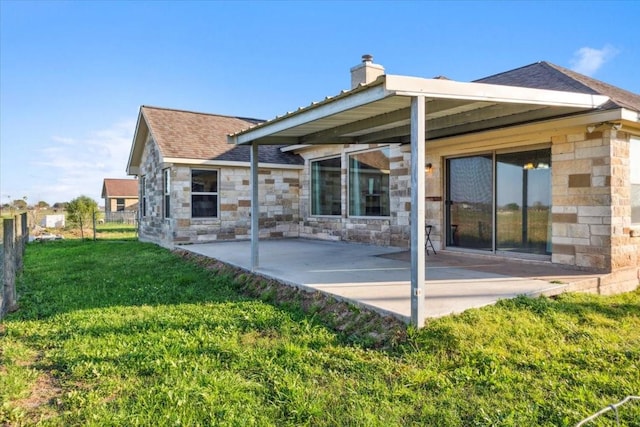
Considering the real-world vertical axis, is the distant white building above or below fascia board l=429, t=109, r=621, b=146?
below

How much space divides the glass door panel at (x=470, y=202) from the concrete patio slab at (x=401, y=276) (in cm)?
37

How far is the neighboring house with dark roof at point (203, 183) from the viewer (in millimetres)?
11320

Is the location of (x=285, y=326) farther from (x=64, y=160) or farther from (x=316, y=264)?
(x=64, y=160)

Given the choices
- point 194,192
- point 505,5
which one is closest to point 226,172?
point 194,192

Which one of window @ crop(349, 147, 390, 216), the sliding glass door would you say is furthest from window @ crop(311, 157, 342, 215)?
the sliding glass door

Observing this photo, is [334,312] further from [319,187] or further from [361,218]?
[319,187]

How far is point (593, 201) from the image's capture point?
5879mm

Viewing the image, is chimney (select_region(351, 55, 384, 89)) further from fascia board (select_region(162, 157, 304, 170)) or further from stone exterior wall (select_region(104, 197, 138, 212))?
stone exterior wall (select_region(104, 197, 138, 212))

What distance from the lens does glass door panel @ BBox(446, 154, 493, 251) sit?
7.57m

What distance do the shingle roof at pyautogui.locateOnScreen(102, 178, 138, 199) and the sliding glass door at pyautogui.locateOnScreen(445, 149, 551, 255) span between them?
4139cm

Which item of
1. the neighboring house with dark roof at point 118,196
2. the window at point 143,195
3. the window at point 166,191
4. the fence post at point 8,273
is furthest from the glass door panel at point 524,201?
the neighboring house with dark roof at point 118,196

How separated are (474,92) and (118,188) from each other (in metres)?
45.6

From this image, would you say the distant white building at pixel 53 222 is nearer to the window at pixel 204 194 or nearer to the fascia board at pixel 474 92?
the window at pixel 204 194

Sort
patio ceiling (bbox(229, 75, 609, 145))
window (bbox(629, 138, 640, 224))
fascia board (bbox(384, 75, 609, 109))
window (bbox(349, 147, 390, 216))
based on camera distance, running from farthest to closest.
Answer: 1. window (bbox(349, 147, 390, 216))
2. window (bbox(629, 138, 640, 224))
3. patio ceiling (bbox(229, 75, 609, 145))
4. fascia board (bbox(384, 75, 609, 109))
